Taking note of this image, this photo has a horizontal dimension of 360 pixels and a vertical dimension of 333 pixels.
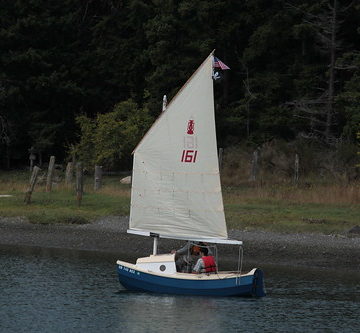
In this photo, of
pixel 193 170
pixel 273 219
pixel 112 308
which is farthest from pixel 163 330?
pixel 273 219

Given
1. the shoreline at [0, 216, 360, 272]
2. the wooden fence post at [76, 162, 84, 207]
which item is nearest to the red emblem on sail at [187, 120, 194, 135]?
the shoreline at [0, 216, 360, 272]

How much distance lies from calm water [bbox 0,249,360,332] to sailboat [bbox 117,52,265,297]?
0.84 m

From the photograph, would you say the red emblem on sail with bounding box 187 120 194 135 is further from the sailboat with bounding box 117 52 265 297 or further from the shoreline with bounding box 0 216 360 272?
the shoreline with bounding box 0 216 360 272

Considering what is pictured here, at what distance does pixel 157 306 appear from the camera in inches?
1153

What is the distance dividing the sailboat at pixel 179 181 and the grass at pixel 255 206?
10088mm

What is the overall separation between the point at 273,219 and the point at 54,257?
31.4 feet

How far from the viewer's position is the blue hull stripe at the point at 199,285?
29.8 meters

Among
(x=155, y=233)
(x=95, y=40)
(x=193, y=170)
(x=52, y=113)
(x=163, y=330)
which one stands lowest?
(x=163, y=330)

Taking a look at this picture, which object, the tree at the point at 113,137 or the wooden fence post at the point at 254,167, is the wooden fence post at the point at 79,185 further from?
the tree at the point at 113,137

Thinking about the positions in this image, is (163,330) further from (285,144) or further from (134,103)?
(134,103)

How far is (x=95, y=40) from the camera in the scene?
69.0 metres

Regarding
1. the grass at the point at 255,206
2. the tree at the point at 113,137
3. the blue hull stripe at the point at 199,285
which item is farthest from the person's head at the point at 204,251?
the tree at the point at 113,137

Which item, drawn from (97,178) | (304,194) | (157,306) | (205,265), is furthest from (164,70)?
(157,306)

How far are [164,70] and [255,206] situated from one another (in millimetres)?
19420
